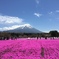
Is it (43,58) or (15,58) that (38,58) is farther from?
(15,58)

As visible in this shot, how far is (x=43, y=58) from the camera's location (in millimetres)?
21047

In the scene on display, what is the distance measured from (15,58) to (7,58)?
0.96 metres

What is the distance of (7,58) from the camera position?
21234 millimetres

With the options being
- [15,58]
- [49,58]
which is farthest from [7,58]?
[49,58]

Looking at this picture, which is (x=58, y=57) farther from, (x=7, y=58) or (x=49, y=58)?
(x=7, y=58)

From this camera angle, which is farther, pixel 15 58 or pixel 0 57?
pixel 0 57

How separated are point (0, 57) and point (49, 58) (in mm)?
5198

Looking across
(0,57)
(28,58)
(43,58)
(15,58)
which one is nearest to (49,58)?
(43,58)

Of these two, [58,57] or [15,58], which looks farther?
[58,57]

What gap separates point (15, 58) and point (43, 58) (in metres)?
2.82

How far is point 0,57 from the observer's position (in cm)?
2214

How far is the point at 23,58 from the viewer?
20.9 meters

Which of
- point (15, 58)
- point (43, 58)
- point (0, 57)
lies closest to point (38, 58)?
point (43, 58)

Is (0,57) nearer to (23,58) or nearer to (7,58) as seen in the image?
(7,58)
